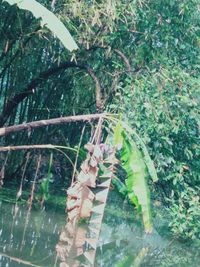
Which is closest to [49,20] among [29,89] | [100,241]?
[100,241]

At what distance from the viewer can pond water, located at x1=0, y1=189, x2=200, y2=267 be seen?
539 cm

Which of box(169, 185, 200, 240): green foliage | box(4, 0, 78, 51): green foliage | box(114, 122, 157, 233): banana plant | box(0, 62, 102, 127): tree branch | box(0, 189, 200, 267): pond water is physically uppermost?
box(4, 0, 78, 51): green foliage

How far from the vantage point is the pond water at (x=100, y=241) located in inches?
212

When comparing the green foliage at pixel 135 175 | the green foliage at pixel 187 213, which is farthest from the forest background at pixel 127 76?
the green foliage at pixel 135 175

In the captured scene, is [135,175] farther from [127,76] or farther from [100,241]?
[127,76]

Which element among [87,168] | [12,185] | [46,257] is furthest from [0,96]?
[46,257]

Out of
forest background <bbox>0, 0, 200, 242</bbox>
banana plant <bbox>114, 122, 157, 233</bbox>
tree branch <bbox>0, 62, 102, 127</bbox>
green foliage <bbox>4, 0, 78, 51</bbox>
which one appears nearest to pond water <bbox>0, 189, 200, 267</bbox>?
forest background <bbox>0, 0, 200, 242</bbox>

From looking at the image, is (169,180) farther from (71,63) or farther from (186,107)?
(71,63)

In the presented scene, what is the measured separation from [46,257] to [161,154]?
8.36 ft

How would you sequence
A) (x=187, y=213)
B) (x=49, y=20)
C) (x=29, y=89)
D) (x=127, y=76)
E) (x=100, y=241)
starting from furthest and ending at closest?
(x=29, y=89)
(x=127, y=76)
(x=187, y=213)
(x=100, y=241)
(x=49, y=20)

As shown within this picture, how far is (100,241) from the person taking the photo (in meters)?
6.75

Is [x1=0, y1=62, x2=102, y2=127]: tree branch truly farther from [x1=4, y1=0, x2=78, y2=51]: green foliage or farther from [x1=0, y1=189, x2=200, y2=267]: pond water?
[x1=4, y1=0, x2=78, y2=51]: green foliage

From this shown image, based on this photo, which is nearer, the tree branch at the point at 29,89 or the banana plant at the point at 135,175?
the banana plant at the point at 135,175

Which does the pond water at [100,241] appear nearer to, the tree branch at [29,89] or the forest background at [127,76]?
the forest background at [127,76]
